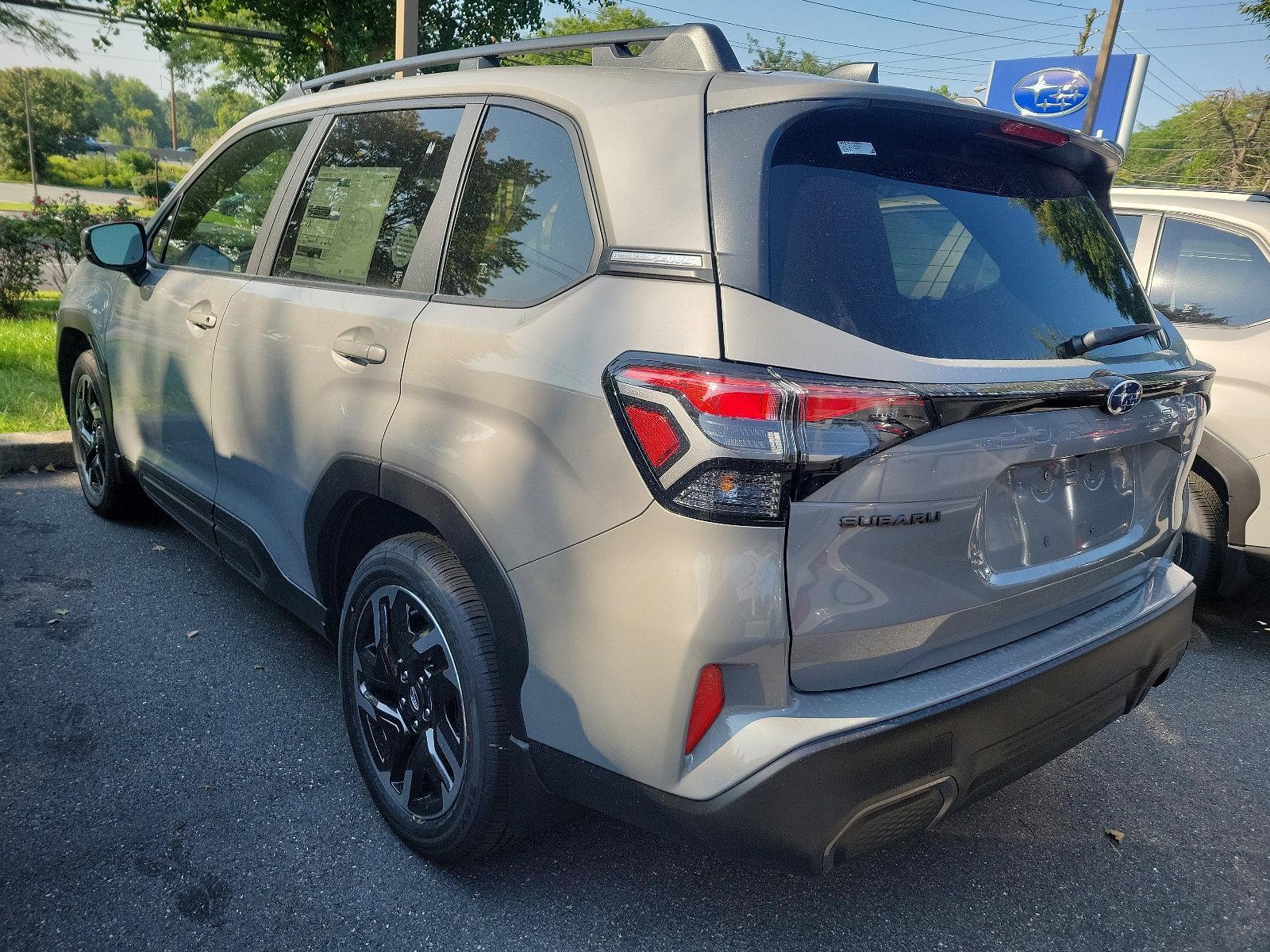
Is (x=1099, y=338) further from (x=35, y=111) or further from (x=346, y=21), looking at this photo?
(x=35, y=111)

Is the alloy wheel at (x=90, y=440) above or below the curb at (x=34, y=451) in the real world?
above

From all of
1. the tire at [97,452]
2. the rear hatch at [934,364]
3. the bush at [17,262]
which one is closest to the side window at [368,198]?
the rear hatch at [934,364]

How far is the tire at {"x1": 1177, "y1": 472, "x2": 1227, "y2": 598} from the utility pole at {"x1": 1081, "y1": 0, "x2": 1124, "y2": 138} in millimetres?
17552

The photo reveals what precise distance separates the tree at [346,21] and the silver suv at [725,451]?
12.4m

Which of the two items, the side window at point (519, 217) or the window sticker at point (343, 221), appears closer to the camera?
the side window at point (519, 217)

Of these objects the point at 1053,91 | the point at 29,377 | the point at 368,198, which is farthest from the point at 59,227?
the point at 1053,91

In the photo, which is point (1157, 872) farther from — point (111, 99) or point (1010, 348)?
point (111, 99)

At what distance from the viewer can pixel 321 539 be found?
2633 millimetres

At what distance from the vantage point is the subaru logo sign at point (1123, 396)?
1960 mm

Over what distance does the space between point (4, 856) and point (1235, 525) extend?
4444mm

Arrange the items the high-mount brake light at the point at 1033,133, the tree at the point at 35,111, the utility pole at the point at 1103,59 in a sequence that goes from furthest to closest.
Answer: the tree at the point at 35,111 < the utility pole at the point at 1103,59 < the high-mount brake light at the point at 1033,133

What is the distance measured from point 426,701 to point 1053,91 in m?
25.4

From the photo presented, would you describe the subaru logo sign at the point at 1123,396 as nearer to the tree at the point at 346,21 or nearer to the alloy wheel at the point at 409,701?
the alloy wheel at the point at 409,701

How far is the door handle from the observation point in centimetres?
231
